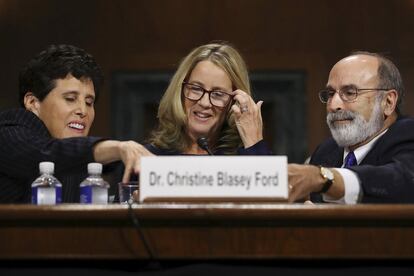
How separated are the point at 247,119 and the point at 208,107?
13cm

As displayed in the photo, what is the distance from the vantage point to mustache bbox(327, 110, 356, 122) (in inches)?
95.3

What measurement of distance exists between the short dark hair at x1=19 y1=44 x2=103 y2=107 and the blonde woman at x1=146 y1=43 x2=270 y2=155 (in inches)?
10.9

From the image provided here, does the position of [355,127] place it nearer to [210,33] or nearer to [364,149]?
[364,149]

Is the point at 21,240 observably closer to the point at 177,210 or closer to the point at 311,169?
the point at 177,210

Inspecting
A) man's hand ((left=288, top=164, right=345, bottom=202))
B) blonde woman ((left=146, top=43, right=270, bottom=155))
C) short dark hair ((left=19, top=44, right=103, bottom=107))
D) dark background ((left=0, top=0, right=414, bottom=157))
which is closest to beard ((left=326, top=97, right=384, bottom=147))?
blonde woman ((left=146, top=43, right=270, bottom=155))

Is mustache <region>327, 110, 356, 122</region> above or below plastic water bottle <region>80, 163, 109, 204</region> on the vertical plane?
above

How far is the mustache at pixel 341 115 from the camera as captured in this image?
2.42m

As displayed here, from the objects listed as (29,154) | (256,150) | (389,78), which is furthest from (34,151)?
(389,78)

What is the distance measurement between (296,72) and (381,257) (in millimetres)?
2863

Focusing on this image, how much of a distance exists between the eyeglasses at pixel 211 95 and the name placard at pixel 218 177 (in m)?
1.04

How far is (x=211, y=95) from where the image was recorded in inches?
95.7

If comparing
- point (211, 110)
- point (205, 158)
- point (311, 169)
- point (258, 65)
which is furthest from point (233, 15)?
point (205, 158)

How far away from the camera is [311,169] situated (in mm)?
1719

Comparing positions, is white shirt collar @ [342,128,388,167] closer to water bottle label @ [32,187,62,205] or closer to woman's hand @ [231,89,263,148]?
woman's hand @ [231,89,263,148]
